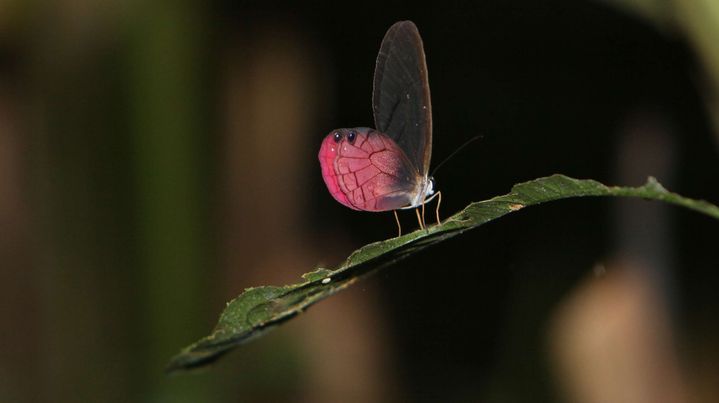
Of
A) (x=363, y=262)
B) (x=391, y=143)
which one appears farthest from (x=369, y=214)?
(x=363, y=262)

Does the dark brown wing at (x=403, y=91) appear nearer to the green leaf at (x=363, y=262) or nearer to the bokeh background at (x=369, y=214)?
the green leaf at (x=363, y=262)

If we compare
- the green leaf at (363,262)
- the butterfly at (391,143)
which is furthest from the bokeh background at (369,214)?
the green leaf at (363,262)

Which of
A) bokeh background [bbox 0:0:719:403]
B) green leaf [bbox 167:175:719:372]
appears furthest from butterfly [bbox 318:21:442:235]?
bokeh background [bbox 0:0:719:403]

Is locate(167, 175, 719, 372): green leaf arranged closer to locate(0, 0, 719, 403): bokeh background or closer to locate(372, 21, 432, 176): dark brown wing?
locate(372, 21, 432, 176): dark brown wing

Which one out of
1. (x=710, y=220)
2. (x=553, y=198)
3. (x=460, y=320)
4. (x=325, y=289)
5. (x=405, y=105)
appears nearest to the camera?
(x=553, y=198)

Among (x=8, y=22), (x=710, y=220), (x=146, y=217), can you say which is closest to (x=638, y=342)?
(x=710, y=220)

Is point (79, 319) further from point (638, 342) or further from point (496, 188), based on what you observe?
point (638, 342)
